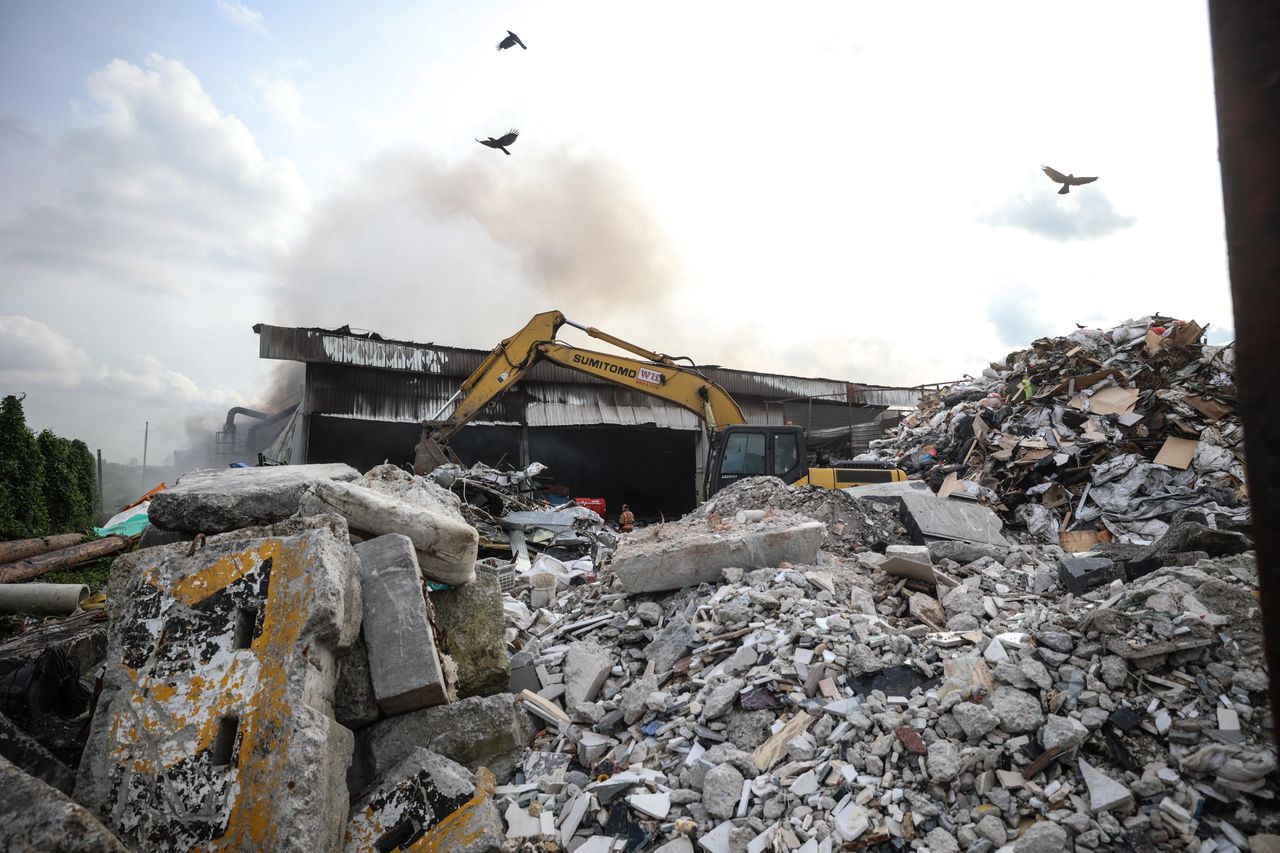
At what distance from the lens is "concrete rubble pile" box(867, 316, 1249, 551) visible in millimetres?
8805

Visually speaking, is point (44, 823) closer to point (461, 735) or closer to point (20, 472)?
point (461, 735)

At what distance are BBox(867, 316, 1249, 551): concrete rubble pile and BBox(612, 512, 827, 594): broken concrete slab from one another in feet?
15.5

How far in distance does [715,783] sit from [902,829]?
90 centimetres

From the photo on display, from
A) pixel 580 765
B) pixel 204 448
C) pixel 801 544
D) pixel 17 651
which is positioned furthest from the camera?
pixel 204 448

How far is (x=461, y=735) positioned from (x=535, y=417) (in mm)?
14354

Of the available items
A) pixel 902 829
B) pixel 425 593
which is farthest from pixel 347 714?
pixel 902 829

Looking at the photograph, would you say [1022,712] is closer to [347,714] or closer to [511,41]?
[347,714]

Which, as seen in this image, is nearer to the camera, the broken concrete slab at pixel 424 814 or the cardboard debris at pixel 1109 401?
the broken concrete slab at pixel 424 814

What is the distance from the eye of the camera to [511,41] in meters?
10.5

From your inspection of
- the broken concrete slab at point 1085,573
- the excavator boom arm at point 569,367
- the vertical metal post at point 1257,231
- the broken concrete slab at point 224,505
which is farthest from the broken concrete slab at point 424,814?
the excavator boom arm at point 569,367

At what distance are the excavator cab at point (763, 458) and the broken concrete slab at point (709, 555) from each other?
4167mm

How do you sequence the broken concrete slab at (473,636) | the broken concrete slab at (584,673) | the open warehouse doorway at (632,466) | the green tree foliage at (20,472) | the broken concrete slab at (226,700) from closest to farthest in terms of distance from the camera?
the broken concrete slab at (226,700)
the broken concrete slab at (473,636)
the broken concrete slab at (584,673)
the green tree foliage at (20,472)
the open warehouse doorway at (632,466)

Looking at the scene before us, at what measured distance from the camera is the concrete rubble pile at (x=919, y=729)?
3.08 metres

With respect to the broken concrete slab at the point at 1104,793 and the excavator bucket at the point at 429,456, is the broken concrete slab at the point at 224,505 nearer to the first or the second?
the broken concrete slab at the point at 1104,793
